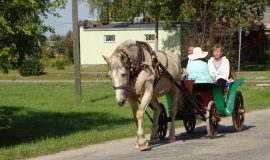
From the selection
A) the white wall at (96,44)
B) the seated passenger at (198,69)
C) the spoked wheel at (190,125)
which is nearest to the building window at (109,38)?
the white wall at (96,44)

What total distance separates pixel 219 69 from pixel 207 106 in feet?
4.25

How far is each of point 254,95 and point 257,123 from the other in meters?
9.69

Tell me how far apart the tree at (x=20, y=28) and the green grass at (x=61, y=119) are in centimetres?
184

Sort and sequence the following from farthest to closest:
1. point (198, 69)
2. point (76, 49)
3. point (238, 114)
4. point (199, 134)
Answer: point (76, 49)
point (238, 114)
point (199, 134)
point (198, 69)

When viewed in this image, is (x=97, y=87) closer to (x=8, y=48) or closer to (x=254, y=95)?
(x=254, y=95)

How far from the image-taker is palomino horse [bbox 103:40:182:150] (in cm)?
1154

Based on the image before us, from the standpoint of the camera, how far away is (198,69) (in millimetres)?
14492

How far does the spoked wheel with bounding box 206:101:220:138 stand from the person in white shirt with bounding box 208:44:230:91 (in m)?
0.91

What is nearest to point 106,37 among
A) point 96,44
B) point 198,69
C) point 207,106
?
point 96,44

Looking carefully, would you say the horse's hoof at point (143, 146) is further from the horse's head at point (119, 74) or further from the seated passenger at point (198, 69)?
the seated passenger at point (198, 69)

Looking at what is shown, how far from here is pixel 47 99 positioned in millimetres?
25422

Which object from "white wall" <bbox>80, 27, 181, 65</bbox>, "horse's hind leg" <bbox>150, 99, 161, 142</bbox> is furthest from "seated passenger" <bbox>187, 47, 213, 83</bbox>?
"white wall" <bbox>80, 27, 181, 65</bbox>

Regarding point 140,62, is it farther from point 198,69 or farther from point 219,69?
point 219,69

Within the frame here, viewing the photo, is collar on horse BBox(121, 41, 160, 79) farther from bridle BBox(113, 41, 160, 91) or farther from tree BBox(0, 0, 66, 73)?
tree BBox(0, 0, 66, 73)
